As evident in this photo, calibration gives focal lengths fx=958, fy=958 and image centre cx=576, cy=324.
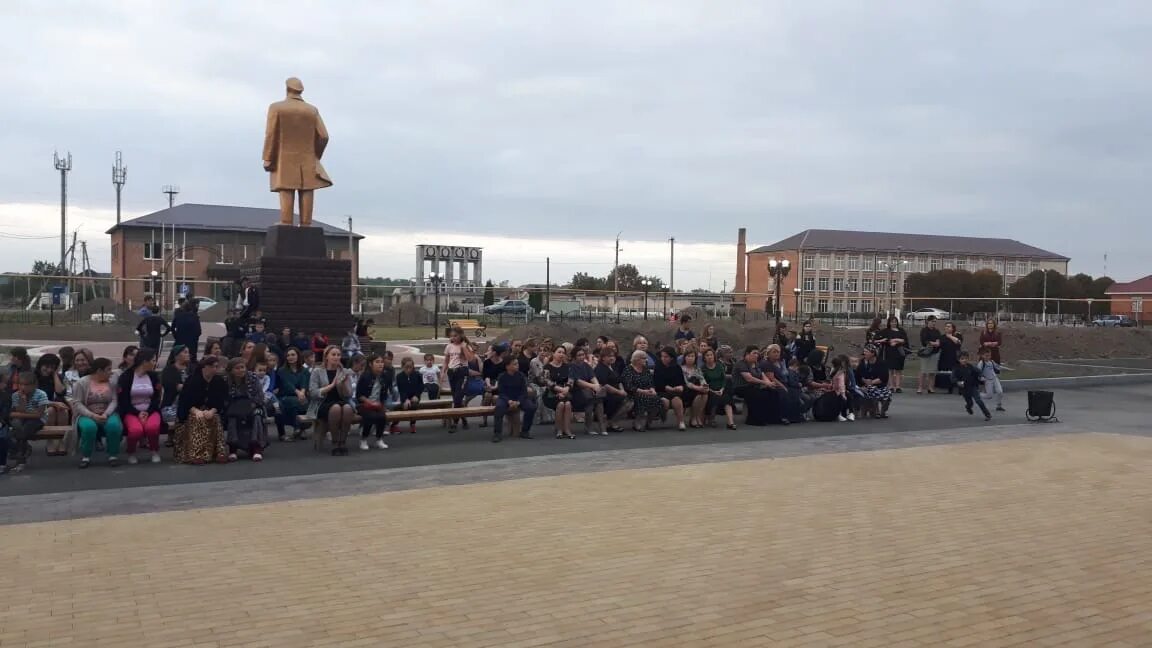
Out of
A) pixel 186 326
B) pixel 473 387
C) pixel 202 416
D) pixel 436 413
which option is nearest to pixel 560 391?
pixel 473 387

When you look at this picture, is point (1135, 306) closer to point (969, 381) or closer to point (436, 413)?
point (969, 381)

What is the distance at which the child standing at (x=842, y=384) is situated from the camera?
14938 millimetres

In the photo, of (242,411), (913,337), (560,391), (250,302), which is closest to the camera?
(242,411)

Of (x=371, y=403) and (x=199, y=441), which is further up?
(x=371, y=403)

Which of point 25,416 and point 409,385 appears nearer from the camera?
point 25,416

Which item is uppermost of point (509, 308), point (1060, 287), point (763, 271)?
point (763, 271)

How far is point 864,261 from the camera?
94.4m

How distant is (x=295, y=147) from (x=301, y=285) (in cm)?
288

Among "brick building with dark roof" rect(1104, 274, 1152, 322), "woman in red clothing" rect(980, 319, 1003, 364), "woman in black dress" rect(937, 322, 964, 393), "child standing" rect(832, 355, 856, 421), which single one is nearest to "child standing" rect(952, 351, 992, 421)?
"woman in red clothing" rect(980, 319, 1003, 364)

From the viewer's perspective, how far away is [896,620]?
5430 mm

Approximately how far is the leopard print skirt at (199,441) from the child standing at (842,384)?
911cm

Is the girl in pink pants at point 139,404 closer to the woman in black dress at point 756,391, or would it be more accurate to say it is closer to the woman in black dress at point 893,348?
the woman in black dress at point 756,391

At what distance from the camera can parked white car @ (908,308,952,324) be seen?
49112 millimetres

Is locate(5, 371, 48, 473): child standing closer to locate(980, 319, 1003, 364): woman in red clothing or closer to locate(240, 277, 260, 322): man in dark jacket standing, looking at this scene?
locate(240, 277, 260, 322): man in dark jacket standing
